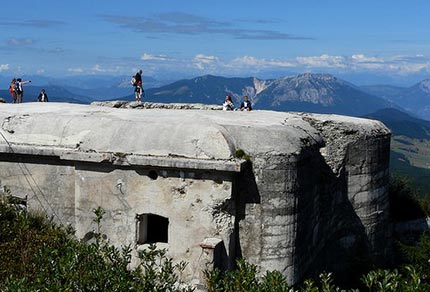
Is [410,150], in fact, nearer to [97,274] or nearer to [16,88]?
Result: [16,88]

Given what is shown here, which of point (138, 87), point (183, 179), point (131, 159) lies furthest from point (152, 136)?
point (138, 87)

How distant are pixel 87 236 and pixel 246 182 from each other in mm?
3781

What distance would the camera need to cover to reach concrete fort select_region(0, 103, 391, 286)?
11.7 metres

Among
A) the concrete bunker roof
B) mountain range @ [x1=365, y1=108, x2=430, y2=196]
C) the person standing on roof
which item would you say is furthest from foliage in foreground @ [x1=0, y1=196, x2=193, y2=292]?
mountain range @ [x1=365, y1=108, x2=430, y2=196]

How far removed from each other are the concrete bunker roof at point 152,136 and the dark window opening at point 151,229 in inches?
54.3

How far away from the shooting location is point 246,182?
39.0ft

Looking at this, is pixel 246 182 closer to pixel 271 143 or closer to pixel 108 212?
pixel 271 143

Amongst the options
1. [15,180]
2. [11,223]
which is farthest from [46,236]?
[15,180]

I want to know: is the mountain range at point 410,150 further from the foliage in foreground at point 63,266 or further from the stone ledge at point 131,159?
the foliage in foreground at point 63,266

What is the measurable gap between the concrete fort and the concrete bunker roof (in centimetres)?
2

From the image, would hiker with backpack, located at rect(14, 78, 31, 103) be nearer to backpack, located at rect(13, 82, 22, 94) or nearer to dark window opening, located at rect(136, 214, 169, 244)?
backpack, located at rect(13, 82, 22, 94)

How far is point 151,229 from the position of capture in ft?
44.9

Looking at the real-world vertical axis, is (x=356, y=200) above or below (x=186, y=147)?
below

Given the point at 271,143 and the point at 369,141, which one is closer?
the point at 271,143
